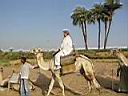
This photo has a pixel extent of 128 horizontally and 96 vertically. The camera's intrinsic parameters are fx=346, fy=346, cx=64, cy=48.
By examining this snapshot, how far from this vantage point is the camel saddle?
39.5 feet

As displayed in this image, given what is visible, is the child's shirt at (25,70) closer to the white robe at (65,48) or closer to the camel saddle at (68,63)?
the white robe at (65,48)

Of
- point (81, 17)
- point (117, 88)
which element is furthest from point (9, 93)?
point (81, 17)

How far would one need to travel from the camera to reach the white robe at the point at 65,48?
12.0 meters

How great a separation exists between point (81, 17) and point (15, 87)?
159 feet

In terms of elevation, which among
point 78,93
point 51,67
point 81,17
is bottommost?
point 78,93

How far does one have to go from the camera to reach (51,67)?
40.2ft

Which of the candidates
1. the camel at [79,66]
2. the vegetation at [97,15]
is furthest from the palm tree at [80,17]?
the camel at [79,66]

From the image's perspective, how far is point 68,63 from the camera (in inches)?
475

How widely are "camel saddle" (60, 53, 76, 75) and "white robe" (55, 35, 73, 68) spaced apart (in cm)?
14

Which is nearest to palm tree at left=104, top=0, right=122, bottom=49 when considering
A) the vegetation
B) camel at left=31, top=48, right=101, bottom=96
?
the vegetation

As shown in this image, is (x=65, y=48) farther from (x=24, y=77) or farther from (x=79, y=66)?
(x=24, y=77)

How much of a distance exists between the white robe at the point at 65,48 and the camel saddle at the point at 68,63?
0.14 m

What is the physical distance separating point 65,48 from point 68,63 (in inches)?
21.0

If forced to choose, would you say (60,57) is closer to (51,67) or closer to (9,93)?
(51,67)
